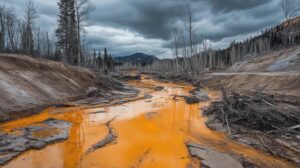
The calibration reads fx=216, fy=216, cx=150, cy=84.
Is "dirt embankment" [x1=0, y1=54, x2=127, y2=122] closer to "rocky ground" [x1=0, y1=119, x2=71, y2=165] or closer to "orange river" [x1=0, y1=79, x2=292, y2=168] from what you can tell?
"orange river" [x1=0, y1=79, x2=292, y2=168]

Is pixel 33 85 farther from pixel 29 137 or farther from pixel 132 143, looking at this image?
pixel 132 143

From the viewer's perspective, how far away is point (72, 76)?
18.9 metres

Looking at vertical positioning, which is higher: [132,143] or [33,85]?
[33,85]

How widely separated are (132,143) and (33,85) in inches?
355

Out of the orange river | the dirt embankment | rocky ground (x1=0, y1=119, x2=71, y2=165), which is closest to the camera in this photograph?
the orange river

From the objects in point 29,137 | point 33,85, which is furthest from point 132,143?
point 33,85

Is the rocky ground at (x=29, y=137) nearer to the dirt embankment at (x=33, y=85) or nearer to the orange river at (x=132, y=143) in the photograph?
the orange river at (x=132, y=143)

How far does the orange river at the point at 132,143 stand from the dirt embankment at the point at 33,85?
79cm

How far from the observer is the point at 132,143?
739 centimetres

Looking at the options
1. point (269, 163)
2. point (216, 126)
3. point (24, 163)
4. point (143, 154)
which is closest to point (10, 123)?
point (24, 163)

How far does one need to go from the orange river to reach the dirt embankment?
787mm

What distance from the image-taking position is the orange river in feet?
18.9

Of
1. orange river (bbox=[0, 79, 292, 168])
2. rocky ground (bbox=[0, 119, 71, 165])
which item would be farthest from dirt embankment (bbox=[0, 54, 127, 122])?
rocky ground (bbox=[0, 119, 71, 165])

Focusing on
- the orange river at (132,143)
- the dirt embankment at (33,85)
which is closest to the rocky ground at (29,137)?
the orange river at (132,143)
